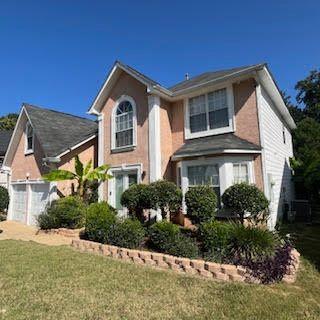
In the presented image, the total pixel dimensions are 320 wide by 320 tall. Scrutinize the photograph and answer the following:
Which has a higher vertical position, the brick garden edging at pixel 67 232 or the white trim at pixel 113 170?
the white trim at pixel 113 170

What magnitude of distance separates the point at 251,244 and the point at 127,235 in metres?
4.15

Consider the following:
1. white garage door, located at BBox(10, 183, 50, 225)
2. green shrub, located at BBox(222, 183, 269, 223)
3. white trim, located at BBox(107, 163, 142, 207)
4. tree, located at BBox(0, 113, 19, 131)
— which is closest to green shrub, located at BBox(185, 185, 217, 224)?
green shrub, located at BBox(222, 183, 269, 223)

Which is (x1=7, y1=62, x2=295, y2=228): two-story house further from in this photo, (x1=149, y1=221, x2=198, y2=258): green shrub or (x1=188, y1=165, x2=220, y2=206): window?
(x1=149, y1=221, x2=198, y2=258): green shrub

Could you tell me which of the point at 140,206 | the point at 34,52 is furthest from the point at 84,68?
the point at 140,206

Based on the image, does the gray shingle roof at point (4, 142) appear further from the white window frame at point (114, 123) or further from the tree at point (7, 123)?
the tree at point (7, 123)

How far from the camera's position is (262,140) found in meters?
11.5

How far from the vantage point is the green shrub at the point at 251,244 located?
6.80 meters

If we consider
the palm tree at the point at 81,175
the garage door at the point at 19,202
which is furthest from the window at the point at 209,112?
the garage door at the point at 19,202

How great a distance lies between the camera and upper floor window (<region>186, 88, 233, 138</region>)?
12.6m

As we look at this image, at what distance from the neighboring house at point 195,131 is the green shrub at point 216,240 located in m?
3.77

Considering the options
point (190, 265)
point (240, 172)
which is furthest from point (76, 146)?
point (190, 265)

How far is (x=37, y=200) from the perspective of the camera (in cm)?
1648

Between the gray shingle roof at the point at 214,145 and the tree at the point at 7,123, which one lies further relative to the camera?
the tree at the point at 7,123

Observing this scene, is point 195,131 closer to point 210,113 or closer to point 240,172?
point 210,113
